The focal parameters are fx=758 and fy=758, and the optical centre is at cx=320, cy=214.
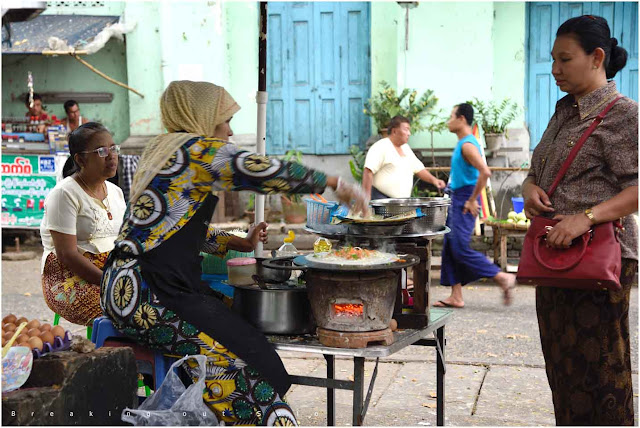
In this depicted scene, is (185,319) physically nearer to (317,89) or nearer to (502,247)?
(502,247)

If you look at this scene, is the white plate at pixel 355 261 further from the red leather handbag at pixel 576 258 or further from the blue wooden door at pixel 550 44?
the blue wooden door at pixel 550 44

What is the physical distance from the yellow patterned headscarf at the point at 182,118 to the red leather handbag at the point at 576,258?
1.34 metres

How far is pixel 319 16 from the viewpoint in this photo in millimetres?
11422

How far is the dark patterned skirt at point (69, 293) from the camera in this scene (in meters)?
3.82

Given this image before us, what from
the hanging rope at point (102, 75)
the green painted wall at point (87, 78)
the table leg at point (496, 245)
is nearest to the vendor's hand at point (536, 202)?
the table leg at point (496, 245)

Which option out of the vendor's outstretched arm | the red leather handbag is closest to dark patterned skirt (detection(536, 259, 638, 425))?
the red leather handbag

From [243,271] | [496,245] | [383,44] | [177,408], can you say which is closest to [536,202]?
[243,271]

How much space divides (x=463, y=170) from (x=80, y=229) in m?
4.08

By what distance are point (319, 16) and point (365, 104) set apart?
1.54 meters

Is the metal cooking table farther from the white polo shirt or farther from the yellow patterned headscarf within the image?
the white polo shirt

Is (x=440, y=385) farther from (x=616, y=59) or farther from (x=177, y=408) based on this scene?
(x=616, y=59)

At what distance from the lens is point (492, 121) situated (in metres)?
10.7

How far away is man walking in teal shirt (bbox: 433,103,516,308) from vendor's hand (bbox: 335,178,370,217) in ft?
12.9

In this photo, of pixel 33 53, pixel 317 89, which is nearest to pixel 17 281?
pixel 33 53
